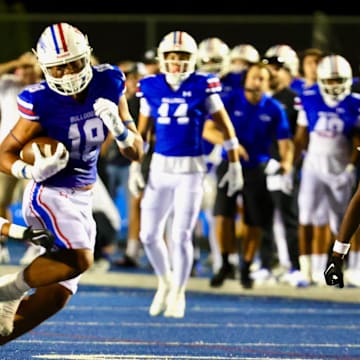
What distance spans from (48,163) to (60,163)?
0.19 ft

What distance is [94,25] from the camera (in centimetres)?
1466

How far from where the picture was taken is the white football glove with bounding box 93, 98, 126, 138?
6.72m

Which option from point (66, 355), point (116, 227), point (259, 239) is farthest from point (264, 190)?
point (66, 355)

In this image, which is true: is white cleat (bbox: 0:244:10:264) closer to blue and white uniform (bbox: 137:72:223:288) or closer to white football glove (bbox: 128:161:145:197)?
white football glove (bbox: 128:161:145:197)

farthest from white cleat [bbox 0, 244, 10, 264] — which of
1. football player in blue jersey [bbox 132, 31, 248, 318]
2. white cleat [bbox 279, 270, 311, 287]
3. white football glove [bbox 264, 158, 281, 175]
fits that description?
→ football player in blue jersey [bbox 132, 31, 248, 318]

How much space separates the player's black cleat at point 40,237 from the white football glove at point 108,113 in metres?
0.60

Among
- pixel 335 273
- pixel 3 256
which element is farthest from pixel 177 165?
pixel 3 256

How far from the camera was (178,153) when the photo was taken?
362 inches

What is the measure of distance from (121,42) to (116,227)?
3.39 metres

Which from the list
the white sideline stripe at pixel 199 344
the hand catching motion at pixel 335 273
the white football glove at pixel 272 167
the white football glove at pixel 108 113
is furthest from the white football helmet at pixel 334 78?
the white football glove at pixel 108 113

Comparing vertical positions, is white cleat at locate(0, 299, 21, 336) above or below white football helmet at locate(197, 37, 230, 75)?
below

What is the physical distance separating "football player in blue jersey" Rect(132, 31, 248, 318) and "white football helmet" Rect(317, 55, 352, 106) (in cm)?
127

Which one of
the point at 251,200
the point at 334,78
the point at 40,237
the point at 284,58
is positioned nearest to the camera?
the point at 40,237

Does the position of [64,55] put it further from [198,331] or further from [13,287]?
[198,331]
